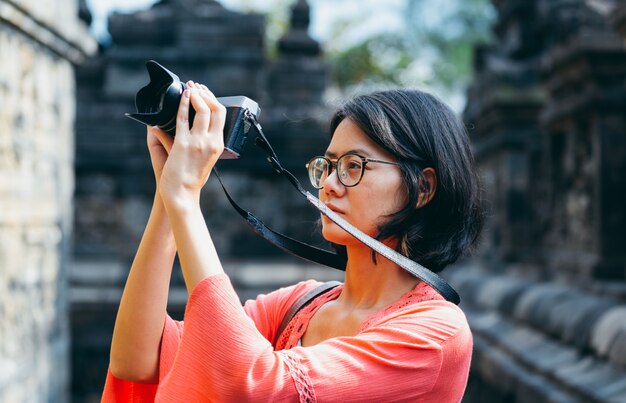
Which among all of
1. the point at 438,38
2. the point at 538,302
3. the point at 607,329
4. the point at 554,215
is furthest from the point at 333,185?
the point at 438,38

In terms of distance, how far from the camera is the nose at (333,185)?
1.71 m

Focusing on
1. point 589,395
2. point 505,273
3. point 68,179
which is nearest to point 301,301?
point 589,395

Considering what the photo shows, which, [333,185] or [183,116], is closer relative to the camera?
[183,116]

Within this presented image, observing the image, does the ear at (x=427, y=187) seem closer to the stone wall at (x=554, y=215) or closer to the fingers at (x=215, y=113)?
the fingers at (x=215, y=113)

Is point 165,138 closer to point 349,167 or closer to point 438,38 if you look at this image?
point 349,167

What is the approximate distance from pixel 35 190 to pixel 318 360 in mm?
3546

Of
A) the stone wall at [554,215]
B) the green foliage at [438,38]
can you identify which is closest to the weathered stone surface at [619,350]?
the stone wall at [554,215]

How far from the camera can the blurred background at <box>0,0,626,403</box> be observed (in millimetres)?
4371

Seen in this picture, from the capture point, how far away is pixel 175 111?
1564 mm

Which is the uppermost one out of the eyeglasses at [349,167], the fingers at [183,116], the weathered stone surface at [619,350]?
the fingers at [183,116]

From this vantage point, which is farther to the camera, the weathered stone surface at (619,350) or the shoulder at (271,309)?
the weathered stone surface at (619,350)

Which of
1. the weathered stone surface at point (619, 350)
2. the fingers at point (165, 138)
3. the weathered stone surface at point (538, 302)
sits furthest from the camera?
the weathered stone surface at point (538, 302)

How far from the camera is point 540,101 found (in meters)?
7.15

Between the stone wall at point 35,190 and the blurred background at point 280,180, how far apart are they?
0.05 feet
